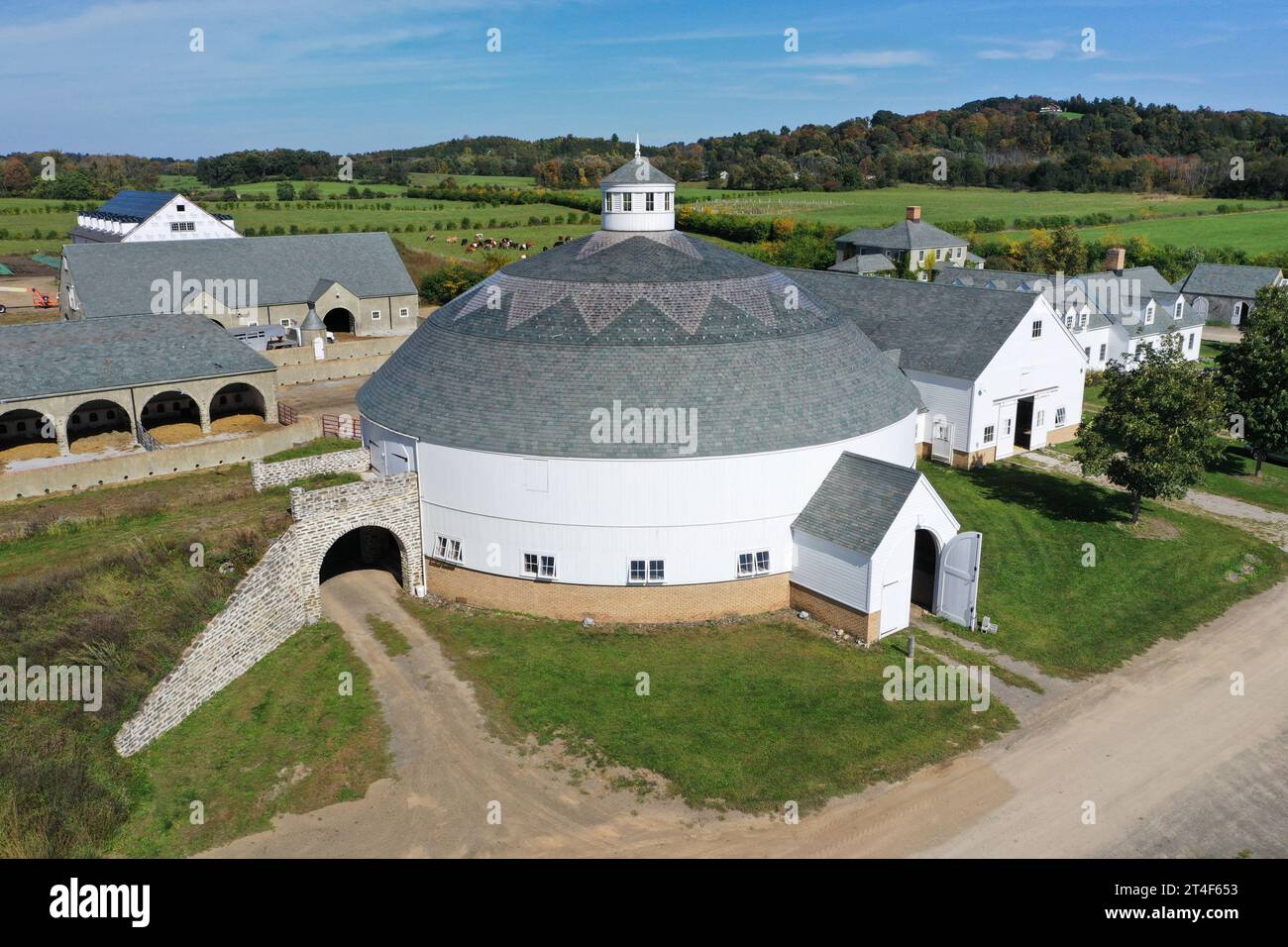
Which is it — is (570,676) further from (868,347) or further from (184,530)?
(868,347)

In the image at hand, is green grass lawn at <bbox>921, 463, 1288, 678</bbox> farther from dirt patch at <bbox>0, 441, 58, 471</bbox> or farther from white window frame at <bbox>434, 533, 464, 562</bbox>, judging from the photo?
dirt patch at <bbox>0, 441, 58, 471</bbox>

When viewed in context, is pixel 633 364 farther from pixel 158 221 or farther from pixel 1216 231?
pixel 1216 231

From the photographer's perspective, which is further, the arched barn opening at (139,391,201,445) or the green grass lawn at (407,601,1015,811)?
the arched barn opening at (139,391,201,445)

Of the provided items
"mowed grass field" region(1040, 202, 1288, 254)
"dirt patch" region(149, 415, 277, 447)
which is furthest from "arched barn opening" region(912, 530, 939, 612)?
"mowed grass field" region(1040, 202, 1288, 254)

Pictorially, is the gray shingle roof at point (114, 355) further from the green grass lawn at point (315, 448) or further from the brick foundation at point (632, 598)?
the brick foundation at point (632, 598)

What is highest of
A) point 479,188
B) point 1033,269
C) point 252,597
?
point 479,188
